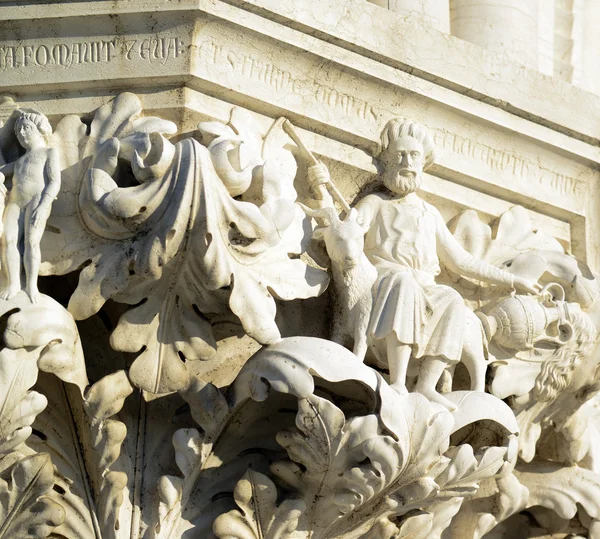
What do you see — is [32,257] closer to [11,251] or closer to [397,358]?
[11,251]

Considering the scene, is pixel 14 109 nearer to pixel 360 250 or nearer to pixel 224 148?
pixel 224 148

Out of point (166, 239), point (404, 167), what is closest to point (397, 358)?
point (404, 167)

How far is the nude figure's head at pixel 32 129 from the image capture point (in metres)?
5.86

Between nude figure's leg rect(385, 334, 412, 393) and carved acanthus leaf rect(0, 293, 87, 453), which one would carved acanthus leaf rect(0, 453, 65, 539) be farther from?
nude figure's leg rect(385, 334, 412, 393)

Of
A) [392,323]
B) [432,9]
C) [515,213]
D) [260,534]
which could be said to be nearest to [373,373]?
[392,323]

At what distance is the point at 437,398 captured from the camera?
598 centimetres

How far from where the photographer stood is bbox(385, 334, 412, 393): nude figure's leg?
591cm

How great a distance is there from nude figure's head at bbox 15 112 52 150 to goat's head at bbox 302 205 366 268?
32.9 inches

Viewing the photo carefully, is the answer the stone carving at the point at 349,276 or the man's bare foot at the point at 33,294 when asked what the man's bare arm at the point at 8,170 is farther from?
the stone carving at the point at 349,276

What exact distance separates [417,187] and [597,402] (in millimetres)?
1163

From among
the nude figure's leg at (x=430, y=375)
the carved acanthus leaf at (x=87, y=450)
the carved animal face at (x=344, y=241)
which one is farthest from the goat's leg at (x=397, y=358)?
the carved acanthus leaf at (x=87, y=450)

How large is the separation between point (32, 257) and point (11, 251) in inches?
2.6

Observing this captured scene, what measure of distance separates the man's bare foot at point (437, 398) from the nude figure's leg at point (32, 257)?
1221 mm

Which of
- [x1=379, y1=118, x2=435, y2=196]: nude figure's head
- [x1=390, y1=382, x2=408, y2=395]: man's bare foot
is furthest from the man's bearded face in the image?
[x1=390, y1=382, x2=408, y2=395]: man's bare foot
